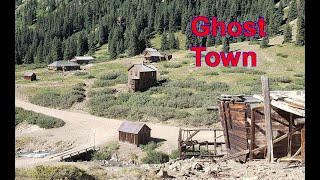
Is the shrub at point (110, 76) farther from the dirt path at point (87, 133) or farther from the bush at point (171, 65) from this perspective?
the dirt path at point (87, 133)

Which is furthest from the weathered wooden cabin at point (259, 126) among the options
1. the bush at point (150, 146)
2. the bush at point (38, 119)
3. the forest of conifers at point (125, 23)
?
the forest of conifers at point (125, 23)

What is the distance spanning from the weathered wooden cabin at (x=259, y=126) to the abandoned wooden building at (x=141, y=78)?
38329 millimetres

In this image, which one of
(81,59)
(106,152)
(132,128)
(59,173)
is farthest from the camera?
(81,59)

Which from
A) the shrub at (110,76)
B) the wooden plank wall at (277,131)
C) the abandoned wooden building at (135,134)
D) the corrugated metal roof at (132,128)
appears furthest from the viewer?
the shrub at (110,76)

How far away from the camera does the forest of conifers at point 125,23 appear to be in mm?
107875

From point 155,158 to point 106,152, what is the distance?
5.51 meters

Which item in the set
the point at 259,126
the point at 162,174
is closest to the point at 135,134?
the point at 162,174

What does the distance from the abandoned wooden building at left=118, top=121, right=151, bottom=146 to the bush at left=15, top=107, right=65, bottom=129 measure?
10.9 meters

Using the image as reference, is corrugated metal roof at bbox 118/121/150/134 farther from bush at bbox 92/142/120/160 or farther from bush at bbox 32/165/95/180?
bush at bbox 32/165/95/180

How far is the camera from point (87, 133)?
38.1 metres

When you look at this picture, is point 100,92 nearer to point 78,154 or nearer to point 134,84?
point 134,84

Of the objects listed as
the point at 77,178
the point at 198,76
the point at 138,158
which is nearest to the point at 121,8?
the point at 198,76

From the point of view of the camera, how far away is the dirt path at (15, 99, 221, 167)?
3349cm
